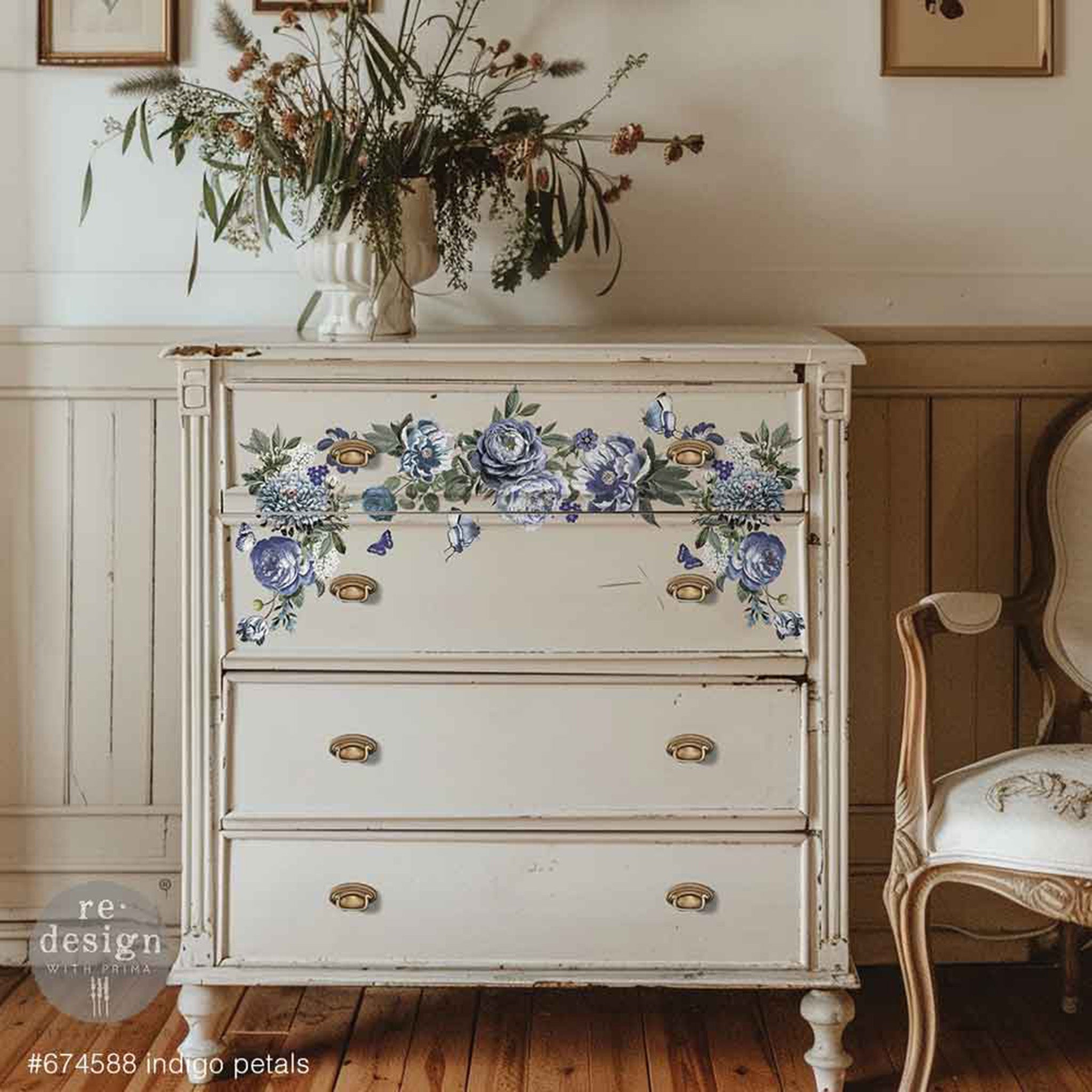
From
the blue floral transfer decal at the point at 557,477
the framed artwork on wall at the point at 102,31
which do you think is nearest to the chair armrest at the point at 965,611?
the blue floral transfer decal at the point at 557,477

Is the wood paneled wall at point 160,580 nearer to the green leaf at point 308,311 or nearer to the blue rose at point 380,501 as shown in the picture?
the green leaf at point 308,311

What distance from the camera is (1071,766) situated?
208 centimetres

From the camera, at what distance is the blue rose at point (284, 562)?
2.17 meters

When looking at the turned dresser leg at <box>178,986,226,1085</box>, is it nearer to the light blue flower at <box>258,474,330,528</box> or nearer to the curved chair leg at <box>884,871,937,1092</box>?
the light blue flower at <box>258,474,330,528</box>

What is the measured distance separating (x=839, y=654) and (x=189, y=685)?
1.03 m

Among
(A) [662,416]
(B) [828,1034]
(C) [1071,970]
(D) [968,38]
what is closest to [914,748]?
(B) [828,1034]

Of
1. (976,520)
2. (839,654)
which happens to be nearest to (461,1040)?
(839,654)

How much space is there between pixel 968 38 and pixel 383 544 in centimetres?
149

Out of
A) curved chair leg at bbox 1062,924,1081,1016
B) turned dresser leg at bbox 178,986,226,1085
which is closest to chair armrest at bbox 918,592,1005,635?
curved chair leg at bbox 1062,924,1081,1016

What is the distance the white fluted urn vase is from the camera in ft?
7.50

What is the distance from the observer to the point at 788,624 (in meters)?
2.17

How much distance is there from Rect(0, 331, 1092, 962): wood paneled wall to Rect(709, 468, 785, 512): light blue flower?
58cm

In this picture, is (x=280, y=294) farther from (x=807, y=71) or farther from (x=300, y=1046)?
(x=300, y=1046)

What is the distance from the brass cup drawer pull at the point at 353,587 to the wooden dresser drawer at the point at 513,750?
0.13 metres
